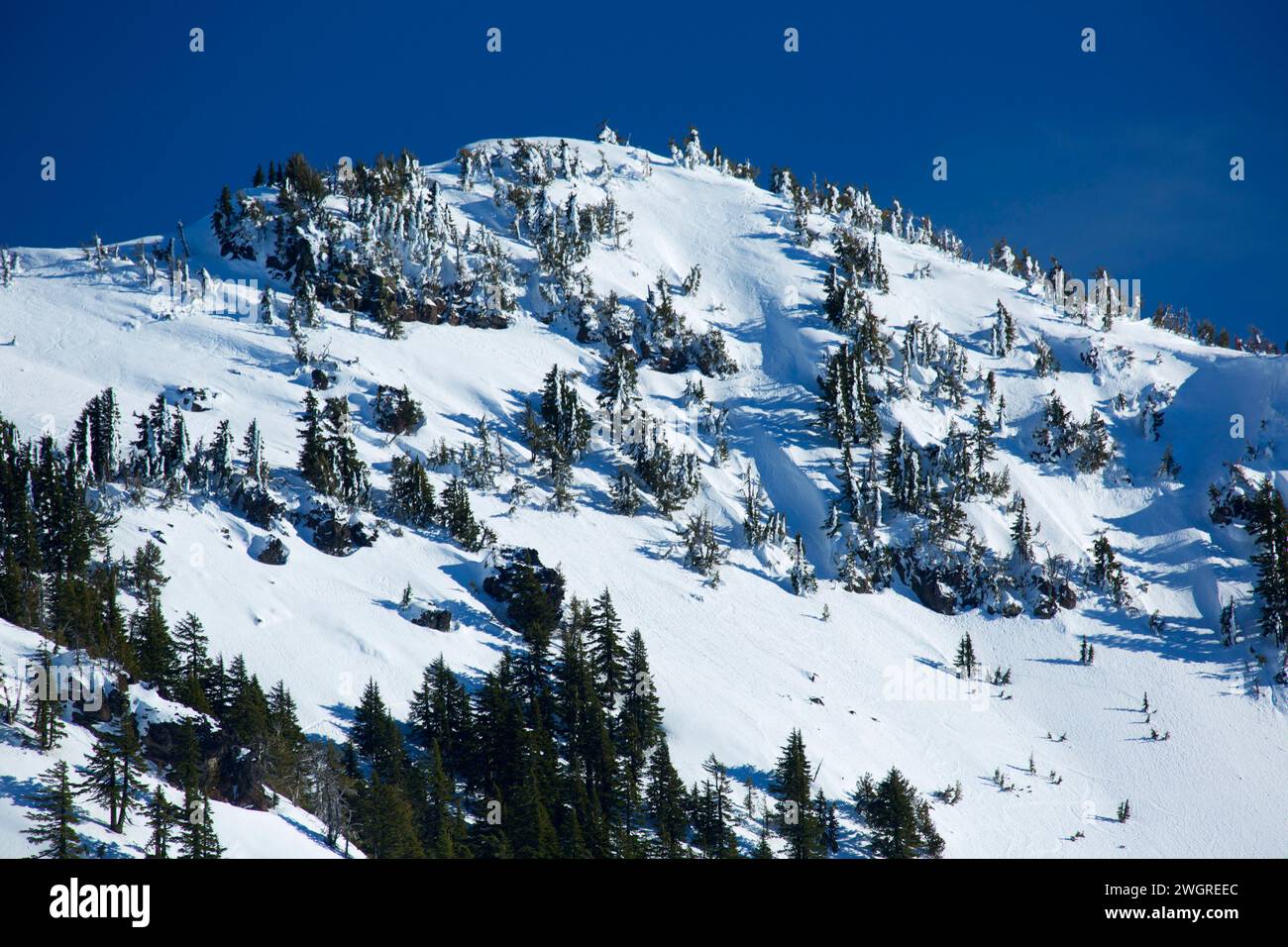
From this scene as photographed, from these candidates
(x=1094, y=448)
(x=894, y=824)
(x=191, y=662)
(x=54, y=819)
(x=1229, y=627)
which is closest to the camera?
(x=54, y=819)

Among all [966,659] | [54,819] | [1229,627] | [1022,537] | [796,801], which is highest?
[1022,537]

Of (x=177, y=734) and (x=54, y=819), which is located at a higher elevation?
(x=177, y=734)

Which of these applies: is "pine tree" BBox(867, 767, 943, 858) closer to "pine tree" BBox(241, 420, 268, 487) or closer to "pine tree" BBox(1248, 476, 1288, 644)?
"pine tree" BBox(1248, 476, 1288, 644)

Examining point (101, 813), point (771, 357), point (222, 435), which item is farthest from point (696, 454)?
point (101, 813)

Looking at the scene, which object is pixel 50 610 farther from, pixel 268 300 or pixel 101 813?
pixel 268 300

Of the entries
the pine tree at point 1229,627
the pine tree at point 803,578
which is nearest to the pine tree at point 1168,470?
the pine tree at point 1229,627

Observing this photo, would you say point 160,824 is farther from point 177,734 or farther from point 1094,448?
point 1094,448

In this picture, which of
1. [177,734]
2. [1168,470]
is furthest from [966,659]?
[177,734]
